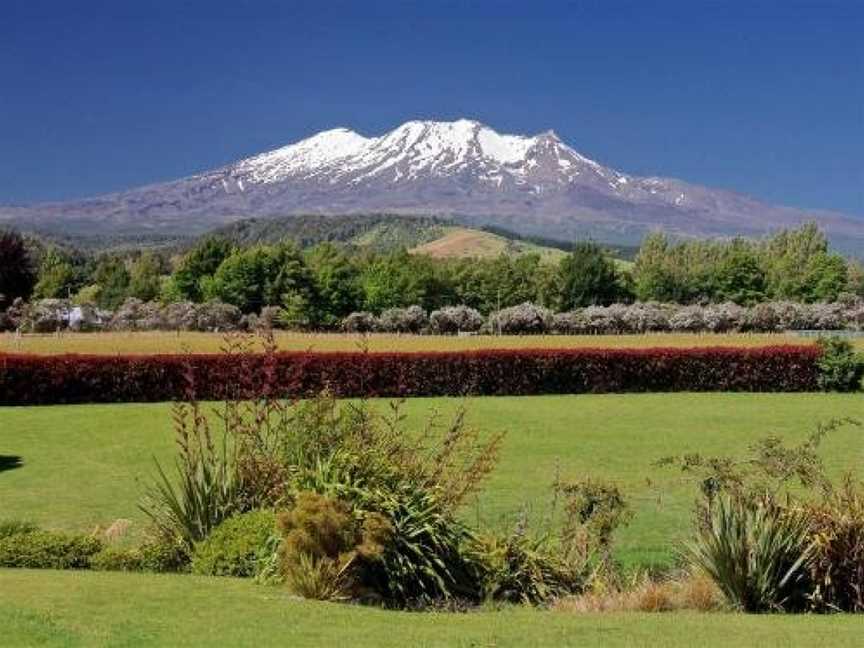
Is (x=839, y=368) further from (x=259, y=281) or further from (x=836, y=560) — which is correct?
(x=259, y=281)

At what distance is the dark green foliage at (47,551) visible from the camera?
35.2ft

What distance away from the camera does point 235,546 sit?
10516mm

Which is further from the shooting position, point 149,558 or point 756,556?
point 149,558

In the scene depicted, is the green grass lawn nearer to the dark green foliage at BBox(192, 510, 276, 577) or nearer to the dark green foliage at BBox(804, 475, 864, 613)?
the dark green foliage at BBox(192, 510, 276, 577)

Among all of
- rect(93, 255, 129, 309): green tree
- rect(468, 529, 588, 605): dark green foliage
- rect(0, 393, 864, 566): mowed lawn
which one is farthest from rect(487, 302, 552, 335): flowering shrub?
rect(468, 529, 588, 605): dark green foliage

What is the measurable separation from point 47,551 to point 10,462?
481 inches

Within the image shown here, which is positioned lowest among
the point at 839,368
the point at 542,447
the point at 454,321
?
the point at 454,321

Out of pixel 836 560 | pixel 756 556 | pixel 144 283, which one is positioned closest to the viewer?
pixel 756 556

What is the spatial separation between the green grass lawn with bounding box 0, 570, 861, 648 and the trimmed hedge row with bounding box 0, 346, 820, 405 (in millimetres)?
23817

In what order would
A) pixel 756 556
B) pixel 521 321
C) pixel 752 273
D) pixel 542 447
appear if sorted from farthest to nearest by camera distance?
1. pixel 752 273
2. pixel 521 321
3. pixel 542 447
4. pixel 756 556

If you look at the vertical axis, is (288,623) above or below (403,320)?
above

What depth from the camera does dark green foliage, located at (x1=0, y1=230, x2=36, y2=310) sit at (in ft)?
266

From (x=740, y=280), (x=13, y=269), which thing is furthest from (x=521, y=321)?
(x=13, y=269)

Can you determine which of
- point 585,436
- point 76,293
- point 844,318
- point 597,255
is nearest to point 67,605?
point 585,436
